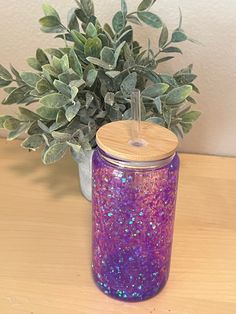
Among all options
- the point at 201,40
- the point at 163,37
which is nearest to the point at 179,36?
the point at 163,37

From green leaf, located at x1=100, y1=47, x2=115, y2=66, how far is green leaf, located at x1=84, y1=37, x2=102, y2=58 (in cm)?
2

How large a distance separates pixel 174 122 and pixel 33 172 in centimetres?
26

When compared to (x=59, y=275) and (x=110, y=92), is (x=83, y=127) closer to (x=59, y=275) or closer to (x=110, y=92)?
(x=110, y=92)

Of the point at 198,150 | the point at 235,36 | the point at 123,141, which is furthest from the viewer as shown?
the point at 198,150

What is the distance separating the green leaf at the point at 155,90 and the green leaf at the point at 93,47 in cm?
8

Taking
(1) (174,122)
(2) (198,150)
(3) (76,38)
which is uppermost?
(3) (76,38)

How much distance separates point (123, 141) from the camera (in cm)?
46

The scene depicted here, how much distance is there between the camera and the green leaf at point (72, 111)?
56 centimetres

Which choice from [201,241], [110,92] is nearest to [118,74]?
[110,92]

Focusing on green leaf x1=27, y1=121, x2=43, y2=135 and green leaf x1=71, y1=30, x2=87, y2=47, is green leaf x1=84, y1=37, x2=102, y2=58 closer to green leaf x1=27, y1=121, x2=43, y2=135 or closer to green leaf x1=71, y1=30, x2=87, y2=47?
green leaf x1=71, y1=30, x2=87, y2=47

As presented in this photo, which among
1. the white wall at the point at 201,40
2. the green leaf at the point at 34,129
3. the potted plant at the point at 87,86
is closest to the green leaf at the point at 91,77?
the potted plant at the point at 87,86

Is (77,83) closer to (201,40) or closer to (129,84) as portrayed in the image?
(129,84)

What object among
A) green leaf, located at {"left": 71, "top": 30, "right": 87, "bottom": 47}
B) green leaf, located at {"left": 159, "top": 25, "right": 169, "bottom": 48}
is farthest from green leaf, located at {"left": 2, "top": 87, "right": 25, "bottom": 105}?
green leaf, located at {"left": 159, "top": 25, "right": 169, "bottom": 48}

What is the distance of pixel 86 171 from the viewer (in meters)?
0.67
